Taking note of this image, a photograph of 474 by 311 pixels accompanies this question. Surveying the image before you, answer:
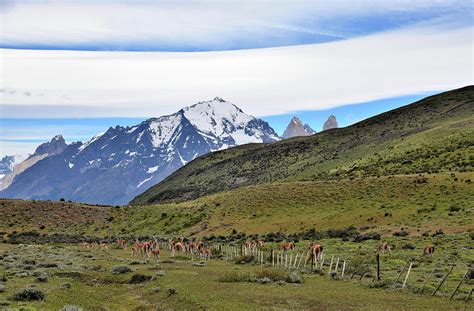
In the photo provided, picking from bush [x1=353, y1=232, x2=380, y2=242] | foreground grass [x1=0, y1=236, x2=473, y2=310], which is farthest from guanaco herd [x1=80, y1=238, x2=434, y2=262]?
bush [x1=353, y1=232, x2=380, y2=242]

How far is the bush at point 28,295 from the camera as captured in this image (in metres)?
23.1

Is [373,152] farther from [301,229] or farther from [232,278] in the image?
[232,278]

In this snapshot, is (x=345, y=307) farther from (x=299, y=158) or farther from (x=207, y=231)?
(x=299, y=158)

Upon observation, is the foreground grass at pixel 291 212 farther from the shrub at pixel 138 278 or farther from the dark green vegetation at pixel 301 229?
the shrub at pixel 138 278

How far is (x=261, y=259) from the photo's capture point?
3903cm

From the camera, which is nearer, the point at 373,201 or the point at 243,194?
the point at 373,201

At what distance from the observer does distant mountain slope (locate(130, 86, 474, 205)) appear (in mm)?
95938

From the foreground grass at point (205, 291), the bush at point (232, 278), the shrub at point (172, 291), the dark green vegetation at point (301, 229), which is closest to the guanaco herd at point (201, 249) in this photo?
the dark green vegetation at point (301, 229)

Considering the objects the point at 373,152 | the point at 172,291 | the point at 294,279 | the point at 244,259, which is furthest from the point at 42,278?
the point at 373,152

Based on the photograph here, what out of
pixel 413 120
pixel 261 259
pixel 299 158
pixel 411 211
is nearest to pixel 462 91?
pixel 413 120

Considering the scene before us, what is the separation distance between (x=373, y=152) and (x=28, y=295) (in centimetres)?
10787

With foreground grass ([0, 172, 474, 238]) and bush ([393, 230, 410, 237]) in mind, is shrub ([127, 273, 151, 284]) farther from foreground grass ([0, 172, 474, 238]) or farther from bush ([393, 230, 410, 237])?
foreground grass ([0, 172, 474, 238])

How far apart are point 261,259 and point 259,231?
3104 cm

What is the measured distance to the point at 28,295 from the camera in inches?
920
